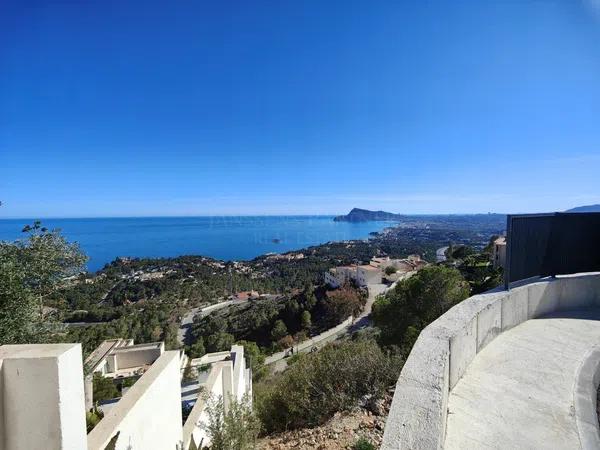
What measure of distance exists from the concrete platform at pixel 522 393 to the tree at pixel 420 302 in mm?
7426

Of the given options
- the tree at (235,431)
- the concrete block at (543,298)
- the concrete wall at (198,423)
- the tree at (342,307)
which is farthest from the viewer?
the tree at (342,307)

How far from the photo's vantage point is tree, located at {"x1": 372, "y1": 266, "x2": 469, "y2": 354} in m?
11.0

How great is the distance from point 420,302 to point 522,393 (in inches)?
394

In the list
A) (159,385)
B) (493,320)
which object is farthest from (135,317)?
(493,320)

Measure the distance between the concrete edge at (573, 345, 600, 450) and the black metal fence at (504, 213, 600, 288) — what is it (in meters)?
1.03

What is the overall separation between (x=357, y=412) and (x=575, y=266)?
3.82 meters

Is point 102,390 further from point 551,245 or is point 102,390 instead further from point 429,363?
point 551,245

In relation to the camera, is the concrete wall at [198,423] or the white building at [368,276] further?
the white building at [368,276]

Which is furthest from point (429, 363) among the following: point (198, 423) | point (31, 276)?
point (31, 276)

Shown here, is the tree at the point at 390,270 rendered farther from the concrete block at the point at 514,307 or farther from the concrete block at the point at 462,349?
the concrete block at the point at 462,349

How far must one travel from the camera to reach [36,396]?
1643 millimetres

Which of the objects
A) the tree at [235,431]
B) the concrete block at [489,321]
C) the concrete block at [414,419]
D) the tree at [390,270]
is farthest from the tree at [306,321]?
the concrete block at [414,419]

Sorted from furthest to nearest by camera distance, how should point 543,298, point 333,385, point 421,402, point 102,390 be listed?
1. point 102,390
2. point 543,298
3. point 333,385
4. point 421,402

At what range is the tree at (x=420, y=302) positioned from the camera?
11.0m
